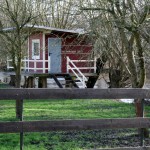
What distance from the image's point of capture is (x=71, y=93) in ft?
17.5

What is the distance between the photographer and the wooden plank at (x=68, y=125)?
514 cm

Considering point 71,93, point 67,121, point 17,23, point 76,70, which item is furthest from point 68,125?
point 76,70

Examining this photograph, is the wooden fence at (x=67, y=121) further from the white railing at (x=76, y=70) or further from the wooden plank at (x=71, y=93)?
the white railing at (x=76, y=70)

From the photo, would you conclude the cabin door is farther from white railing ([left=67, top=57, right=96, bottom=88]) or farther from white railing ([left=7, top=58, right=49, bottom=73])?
white railing ([left=67, top=57, right=96, bottom=88])

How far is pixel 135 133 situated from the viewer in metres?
8.77

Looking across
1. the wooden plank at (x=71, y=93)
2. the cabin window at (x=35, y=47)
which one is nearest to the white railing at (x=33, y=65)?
the cabin window at (x=35, y=47)

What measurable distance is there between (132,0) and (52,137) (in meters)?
3.46

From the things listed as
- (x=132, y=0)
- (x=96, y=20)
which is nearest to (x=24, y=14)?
(x=96, y=20)

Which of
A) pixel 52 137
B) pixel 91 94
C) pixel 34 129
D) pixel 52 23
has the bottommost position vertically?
pixel 52 137

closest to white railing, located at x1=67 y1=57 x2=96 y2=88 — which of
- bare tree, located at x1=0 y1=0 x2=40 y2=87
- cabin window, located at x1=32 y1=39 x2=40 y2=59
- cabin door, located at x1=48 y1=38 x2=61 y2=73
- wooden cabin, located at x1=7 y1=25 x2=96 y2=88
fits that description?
wooden cabin, located at x1=7 y1=25 x2=96 y2=88

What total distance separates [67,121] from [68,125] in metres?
0.06

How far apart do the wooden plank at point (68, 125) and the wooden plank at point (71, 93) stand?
0.35 meters

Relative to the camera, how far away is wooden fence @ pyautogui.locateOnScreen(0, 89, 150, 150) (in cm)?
514

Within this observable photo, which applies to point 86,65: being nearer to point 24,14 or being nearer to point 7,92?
point 24,14
